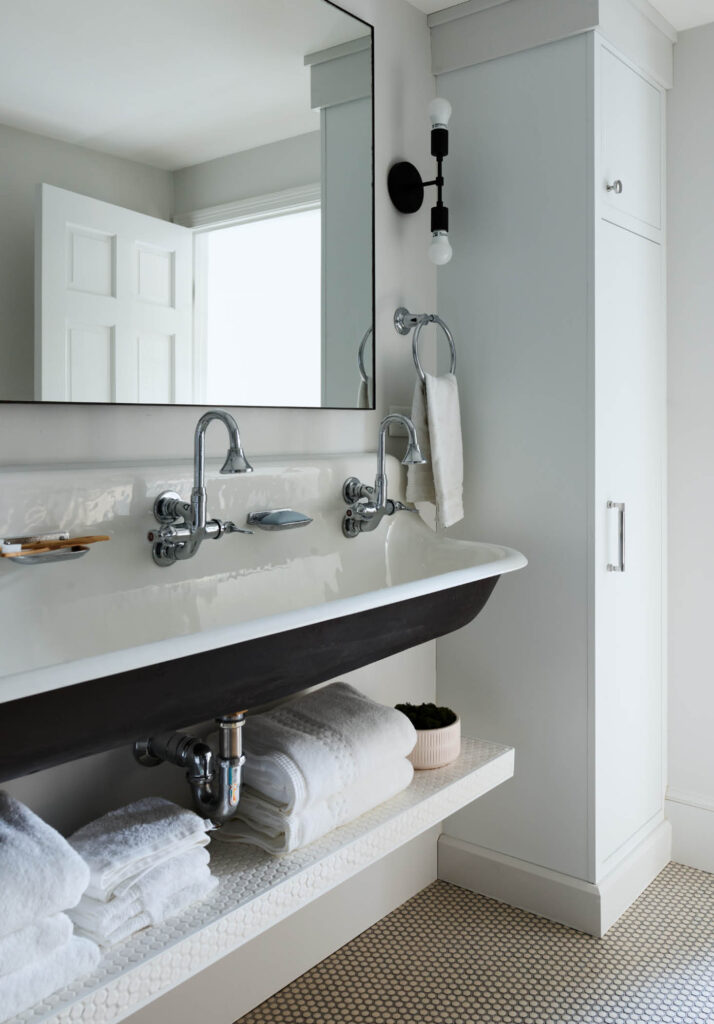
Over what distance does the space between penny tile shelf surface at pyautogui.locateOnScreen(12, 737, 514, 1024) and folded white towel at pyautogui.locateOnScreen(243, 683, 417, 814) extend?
0.10 metres

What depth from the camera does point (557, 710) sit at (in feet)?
7.13

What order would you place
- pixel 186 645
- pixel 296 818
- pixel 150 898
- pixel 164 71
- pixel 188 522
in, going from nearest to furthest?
1. pixel 186 645
2. pixel 150 898
3. pixel 296 818
4. pixel 188 522
5. pixel 164 71

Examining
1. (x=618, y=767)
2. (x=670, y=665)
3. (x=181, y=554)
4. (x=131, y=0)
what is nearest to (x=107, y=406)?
(x=181, y=554)

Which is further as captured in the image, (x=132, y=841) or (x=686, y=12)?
(x=686, y=12)

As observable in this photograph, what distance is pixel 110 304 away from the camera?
5.27 ft

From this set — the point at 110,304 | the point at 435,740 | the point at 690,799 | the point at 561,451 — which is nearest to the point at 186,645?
the point at 110,304

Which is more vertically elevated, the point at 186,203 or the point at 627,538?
the point at 186,203

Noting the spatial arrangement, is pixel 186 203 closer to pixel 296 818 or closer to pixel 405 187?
pixel 405 187

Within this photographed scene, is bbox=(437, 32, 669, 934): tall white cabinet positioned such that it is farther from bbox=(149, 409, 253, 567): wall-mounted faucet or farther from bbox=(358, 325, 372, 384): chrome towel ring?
bbox=(149, 409, 253, 567): wall-mounted faucet

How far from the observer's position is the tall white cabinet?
2098mm

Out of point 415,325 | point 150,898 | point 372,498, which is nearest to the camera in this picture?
point 150,898

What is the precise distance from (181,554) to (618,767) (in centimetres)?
130

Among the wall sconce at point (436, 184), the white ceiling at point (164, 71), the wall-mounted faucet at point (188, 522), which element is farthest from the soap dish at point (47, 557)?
the wall sconce at point (436, 184)

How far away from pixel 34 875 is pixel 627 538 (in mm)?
1623
